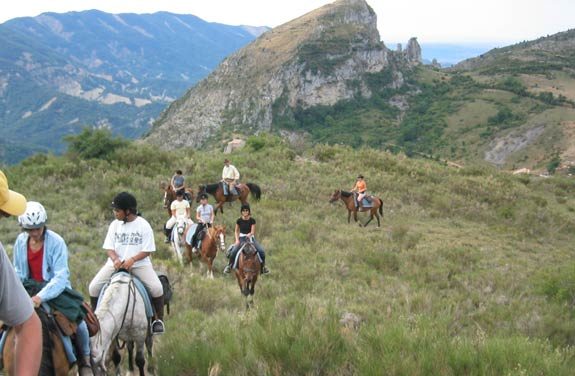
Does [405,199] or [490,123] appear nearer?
[405,199]

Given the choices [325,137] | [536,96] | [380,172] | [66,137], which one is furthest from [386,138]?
[66,137]

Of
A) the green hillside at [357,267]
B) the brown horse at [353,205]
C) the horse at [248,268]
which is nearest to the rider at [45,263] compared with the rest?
the green hillside at [357,267]

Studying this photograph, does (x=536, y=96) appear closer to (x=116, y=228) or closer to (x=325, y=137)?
(x=325, y=137)

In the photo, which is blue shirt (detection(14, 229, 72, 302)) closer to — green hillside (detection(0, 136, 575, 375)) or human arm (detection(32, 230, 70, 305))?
human arm (detection(32, 230, 70, 305))

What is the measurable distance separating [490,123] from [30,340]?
117 metres

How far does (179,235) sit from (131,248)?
20.1 feet

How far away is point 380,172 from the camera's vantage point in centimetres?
2809

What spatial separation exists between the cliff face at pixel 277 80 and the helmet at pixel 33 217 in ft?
407

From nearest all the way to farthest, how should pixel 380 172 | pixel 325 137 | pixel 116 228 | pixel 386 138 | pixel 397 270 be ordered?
pixel 116 228 → pixel 397 270 → pixel 380 172 → pixel 386 138 → pixel 325 137

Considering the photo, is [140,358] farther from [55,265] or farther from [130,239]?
[55,265]

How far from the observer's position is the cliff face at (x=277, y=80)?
136 metres

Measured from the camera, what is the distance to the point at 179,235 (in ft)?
38.9

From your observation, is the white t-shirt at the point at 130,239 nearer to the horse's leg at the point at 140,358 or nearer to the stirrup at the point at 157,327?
the stirrup at the point at 157,327

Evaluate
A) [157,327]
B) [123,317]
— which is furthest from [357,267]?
[123,317]
